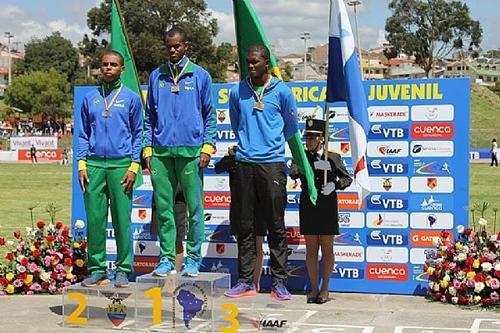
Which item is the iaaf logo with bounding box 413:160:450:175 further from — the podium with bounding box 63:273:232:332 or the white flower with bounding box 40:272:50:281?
the white flower with bounding box 40:272:50:281

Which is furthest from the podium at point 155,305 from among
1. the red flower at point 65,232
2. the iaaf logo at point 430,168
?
the iaaf logo at point 430,168

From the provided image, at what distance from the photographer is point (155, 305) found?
21.8 ft

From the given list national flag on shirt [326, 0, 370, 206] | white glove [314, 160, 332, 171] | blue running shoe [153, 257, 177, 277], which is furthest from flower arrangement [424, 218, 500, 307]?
blue running shoe [153, 257, 177, 277]

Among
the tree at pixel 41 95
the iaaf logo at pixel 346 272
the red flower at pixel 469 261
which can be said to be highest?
the tree at pixel 41 95

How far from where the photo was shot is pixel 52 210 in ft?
30.9

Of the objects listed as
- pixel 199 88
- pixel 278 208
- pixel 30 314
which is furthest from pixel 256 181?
pixel 30 314

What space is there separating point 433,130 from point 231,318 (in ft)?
10.5

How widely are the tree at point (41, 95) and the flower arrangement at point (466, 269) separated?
76.6m

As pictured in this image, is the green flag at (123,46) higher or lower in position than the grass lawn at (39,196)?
higher

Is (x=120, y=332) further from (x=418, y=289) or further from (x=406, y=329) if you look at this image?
(x=418, y=289)

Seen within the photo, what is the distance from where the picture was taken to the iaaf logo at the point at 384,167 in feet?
28.0

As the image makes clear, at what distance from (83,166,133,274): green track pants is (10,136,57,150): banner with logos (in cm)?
4662

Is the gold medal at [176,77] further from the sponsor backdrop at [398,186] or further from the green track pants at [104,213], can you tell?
the sponsor backdrop at [398,186]

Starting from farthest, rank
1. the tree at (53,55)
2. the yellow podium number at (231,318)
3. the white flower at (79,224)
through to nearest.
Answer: the tree at (53,55) → the white flower at (79,224) → the yellow podium number at (231,318)
